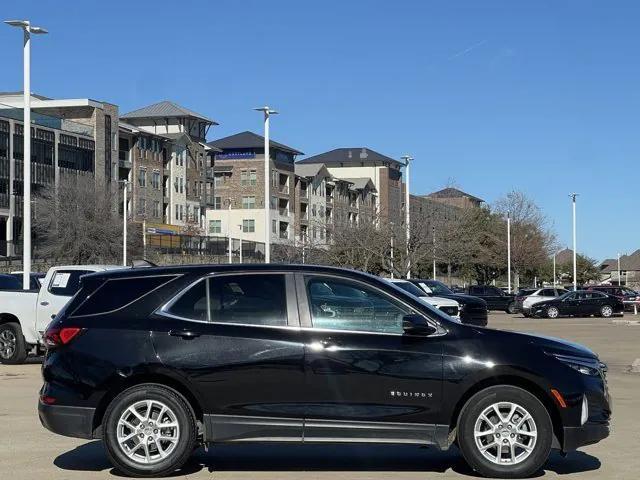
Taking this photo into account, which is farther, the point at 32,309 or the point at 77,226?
the point at 77,226

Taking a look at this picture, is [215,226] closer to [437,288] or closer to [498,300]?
[498,300]

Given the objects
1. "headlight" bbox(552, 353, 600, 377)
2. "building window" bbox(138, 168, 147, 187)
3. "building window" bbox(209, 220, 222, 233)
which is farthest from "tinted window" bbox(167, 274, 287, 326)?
"building window" bbox(209, 220, 222, 233)

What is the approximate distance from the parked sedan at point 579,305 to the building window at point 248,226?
60378mm

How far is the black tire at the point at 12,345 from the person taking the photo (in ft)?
61.9

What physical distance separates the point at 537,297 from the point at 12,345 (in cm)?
3562

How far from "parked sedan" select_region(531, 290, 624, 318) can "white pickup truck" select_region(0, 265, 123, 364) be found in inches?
1338

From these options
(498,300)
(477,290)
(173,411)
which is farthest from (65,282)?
(477,290)

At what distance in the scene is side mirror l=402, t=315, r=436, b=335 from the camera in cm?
797

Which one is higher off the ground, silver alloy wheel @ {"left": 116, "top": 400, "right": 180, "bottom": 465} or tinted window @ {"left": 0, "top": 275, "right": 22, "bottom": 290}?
tinted window @ {"left": 0, "top": 275, "right": 22, "bottom": 290}

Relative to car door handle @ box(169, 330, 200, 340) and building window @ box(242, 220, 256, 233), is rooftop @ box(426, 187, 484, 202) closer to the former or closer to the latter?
building window @ box(242, 220, 256, 233)

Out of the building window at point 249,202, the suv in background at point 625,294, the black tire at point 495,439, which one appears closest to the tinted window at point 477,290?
the suv in background at point 625,294


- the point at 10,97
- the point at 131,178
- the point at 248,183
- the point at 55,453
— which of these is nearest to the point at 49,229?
the point at 131,178

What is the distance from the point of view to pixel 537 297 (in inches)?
1978

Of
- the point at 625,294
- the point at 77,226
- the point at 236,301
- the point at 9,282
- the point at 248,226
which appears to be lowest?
the point at 625,294
